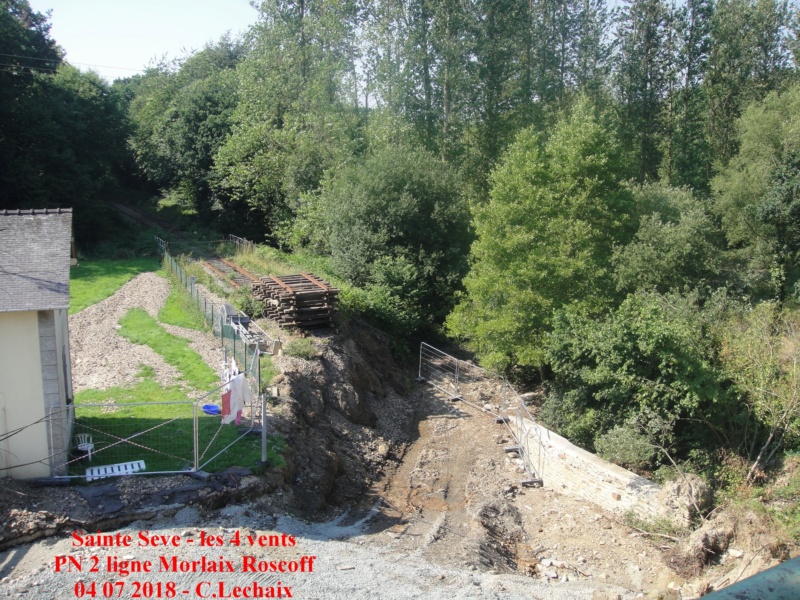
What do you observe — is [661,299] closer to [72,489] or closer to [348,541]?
[348,541]

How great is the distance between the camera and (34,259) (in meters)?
12.2

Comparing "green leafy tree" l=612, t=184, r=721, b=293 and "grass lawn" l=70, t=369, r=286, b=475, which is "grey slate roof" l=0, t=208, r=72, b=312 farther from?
"green leafy tree" l=612, t=184, r=721, b=293

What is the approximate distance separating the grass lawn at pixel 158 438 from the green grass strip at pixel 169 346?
5.38ft

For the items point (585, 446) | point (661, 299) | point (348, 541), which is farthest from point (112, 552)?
point (661, 299)

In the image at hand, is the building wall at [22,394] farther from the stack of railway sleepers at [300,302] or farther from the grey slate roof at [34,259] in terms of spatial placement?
the stack of railway sleepers at [300,302]

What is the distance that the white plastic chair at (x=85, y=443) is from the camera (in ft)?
41.6

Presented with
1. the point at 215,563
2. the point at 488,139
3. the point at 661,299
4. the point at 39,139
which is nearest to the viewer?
the point at 215,563

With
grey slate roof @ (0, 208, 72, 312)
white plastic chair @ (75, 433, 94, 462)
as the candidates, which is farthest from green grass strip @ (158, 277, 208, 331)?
grey slate roof @ (0, 208, 72, 312)

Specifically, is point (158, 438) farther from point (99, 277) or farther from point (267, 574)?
point (99, 277)

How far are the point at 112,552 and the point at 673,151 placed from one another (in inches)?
1466

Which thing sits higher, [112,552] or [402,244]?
[402,244]

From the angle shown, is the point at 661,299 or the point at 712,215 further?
the point at 712,215

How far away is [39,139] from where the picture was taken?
3316 cm

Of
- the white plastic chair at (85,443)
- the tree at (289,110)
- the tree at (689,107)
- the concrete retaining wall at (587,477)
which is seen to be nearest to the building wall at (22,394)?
the white plastic chair at (85,443)
